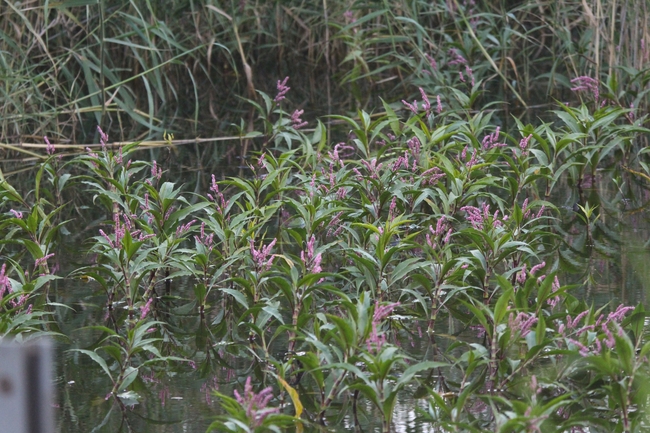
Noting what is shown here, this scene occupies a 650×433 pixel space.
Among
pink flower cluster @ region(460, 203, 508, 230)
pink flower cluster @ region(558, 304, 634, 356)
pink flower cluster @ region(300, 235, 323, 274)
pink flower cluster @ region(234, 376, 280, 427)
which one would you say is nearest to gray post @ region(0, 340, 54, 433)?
pink flower cluster @ region(234, 376, 280, 427)

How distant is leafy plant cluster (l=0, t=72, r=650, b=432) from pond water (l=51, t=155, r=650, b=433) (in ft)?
0.07

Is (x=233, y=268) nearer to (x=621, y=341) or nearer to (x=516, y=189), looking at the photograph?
(x=516, y=189)

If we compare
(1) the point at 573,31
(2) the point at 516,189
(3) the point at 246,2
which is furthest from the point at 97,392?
(1) the point at 573,31

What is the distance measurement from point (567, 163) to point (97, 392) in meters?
2.31

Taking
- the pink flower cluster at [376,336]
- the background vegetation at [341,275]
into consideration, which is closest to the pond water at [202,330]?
the background vegetation at [341,275]

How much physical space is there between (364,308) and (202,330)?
83 centimetres

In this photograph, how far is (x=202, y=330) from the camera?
3215 millimetres

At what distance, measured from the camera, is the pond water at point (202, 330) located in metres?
2.53

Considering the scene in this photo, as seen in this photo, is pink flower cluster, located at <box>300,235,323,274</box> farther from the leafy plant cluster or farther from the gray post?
the gray post

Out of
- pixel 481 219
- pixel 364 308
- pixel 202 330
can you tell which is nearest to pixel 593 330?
pixel 364 308

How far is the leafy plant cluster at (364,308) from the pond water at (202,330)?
0.8 inches

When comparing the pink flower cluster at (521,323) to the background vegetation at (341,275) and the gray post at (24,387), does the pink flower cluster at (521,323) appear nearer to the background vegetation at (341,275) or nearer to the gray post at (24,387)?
the background vegetation at (341,275)

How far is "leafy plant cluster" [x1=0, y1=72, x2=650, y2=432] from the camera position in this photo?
244 centimetres

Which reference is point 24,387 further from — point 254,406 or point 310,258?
point 310,258
